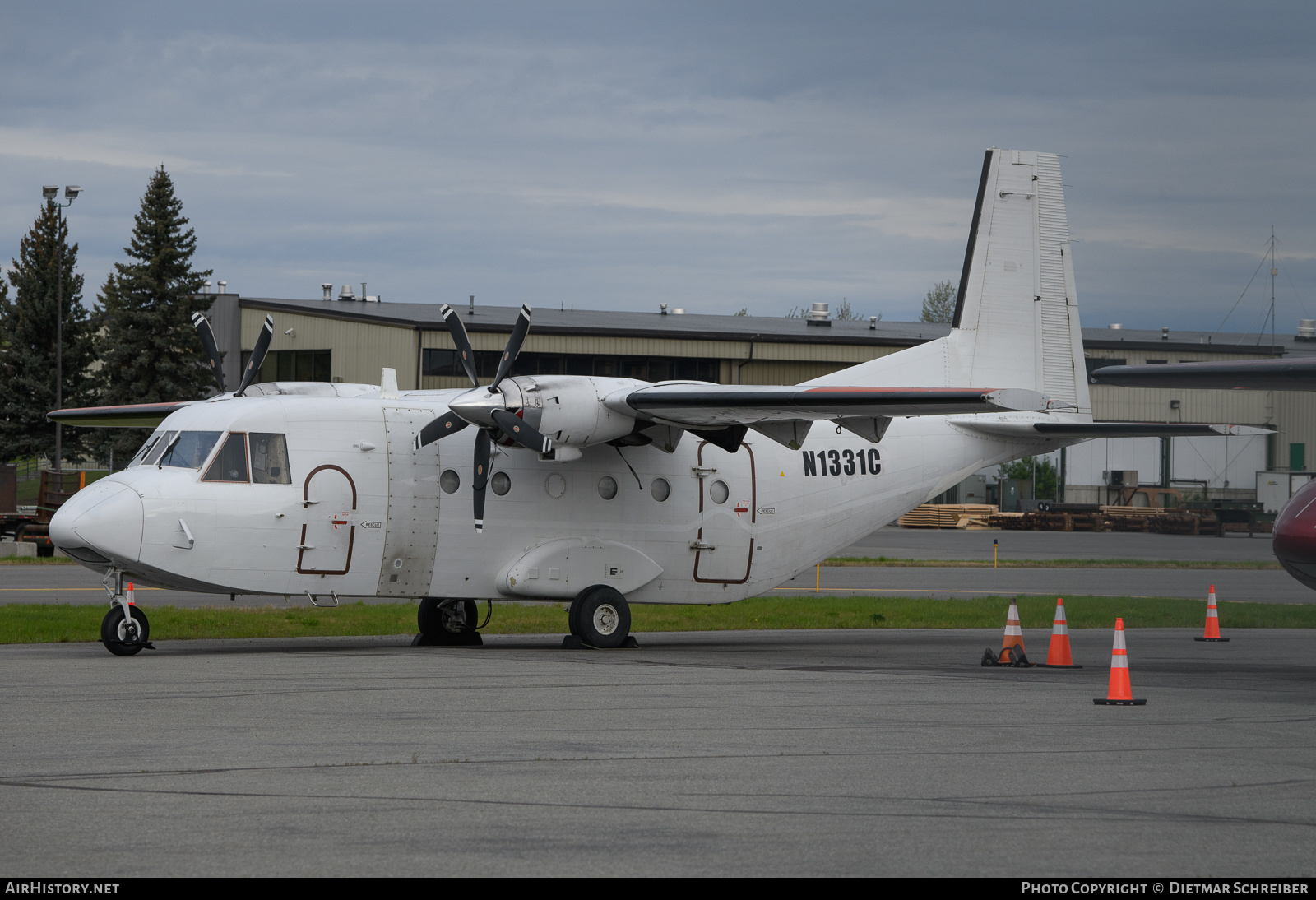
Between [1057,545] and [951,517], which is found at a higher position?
[951,517]

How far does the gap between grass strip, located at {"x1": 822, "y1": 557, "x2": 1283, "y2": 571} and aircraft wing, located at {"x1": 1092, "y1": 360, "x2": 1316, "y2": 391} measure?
86.5 ft

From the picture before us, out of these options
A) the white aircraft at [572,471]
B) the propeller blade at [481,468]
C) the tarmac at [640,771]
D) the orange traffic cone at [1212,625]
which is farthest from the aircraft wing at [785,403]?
the orange traffic cone at [1212,625]

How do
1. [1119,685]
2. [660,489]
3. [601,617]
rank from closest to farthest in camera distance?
[1119,685] < [601,617] < [660,489]

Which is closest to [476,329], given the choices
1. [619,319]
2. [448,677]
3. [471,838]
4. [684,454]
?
[619,319]

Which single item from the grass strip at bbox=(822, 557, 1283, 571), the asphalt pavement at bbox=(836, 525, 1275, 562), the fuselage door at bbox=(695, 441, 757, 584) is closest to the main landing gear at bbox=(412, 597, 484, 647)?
the fuselage door at bbox=(695, 441, 757, 584)

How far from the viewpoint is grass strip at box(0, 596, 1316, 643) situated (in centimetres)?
2038

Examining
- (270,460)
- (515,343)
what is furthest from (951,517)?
(270,460)

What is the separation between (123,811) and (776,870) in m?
3.66

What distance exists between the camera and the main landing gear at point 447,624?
19156mm

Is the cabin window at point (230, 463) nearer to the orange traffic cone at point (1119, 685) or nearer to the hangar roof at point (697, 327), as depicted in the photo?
the orange traffic cone at point (1119, 685)

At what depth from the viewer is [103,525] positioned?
15.1 metres

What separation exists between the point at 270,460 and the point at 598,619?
16.4ft

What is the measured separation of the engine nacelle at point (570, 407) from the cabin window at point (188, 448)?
3.82 metres

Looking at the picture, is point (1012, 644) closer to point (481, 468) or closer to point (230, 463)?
point (481, 468)
